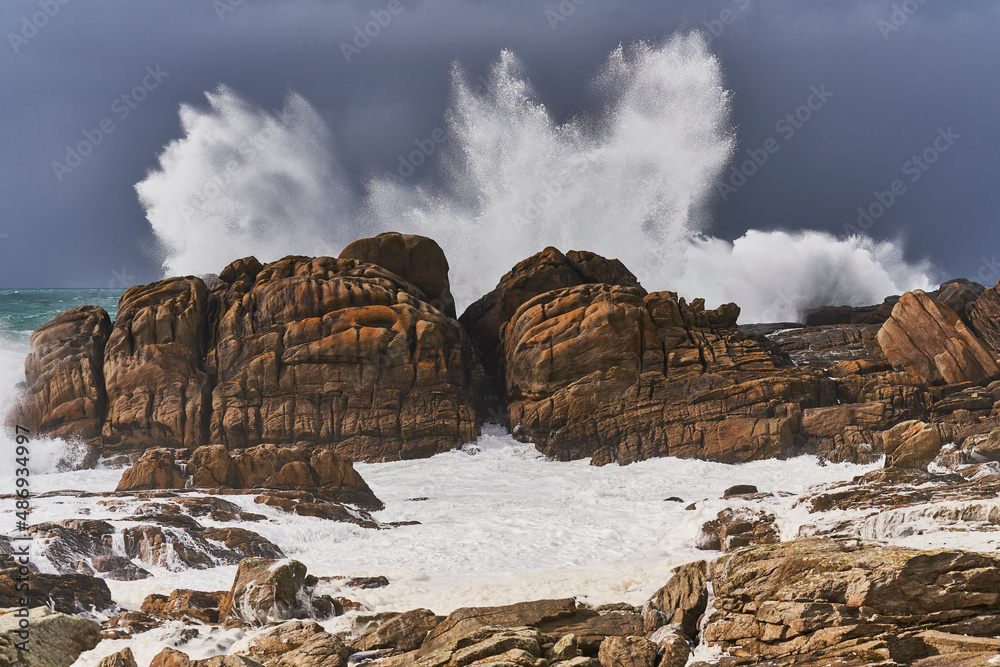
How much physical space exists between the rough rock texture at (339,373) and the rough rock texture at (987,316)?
2999 cm

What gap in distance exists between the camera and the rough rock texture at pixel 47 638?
10500 mm

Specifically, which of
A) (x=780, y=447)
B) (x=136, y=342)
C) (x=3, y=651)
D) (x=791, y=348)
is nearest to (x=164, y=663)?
(x=3, y=651)

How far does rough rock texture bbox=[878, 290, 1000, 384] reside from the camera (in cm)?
3669

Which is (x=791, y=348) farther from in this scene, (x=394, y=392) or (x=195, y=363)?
(x=195, y=363)

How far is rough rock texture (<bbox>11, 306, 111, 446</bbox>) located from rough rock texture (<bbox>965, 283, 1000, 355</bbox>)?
50312mm

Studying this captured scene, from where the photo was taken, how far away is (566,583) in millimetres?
16625

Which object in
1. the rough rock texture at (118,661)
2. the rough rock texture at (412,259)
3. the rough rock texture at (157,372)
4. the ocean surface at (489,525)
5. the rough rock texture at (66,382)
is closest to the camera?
the rough rock texture at (118,661)

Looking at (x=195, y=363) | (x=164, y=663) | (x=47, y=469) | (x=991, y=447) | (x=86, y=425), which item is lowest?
(x=164, y=663)

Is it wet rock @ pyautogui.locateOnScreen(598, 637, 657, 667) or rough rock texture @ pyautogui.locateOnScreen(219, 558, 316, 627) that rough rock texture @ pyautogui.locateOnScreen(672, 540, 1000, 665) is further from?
rough rock texture @ pyautogui.locateOnScreen(219, 558, 316, 627)

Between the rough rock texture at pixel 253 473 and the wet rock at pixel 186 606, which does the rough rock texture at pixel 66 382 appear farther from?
the wet rock at pixel 186 606

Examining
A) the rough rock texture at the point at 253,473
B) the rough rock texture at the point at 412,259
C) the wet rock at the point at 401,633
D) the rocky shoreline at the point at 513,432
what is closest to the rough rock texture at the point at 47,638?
the rocky shoreline at the point at 513,432

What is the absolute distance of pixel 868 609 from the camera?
8.78 m

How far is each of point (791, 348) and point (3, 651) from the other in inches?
1789

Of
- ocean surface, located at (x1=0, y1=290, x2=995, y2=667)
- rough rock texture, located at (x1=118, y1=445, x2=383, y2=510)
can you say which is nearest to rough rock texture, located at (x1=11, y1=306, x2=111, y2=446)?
ocean surface, located at (x1=0, y1=290, x2=995, y2=667)
